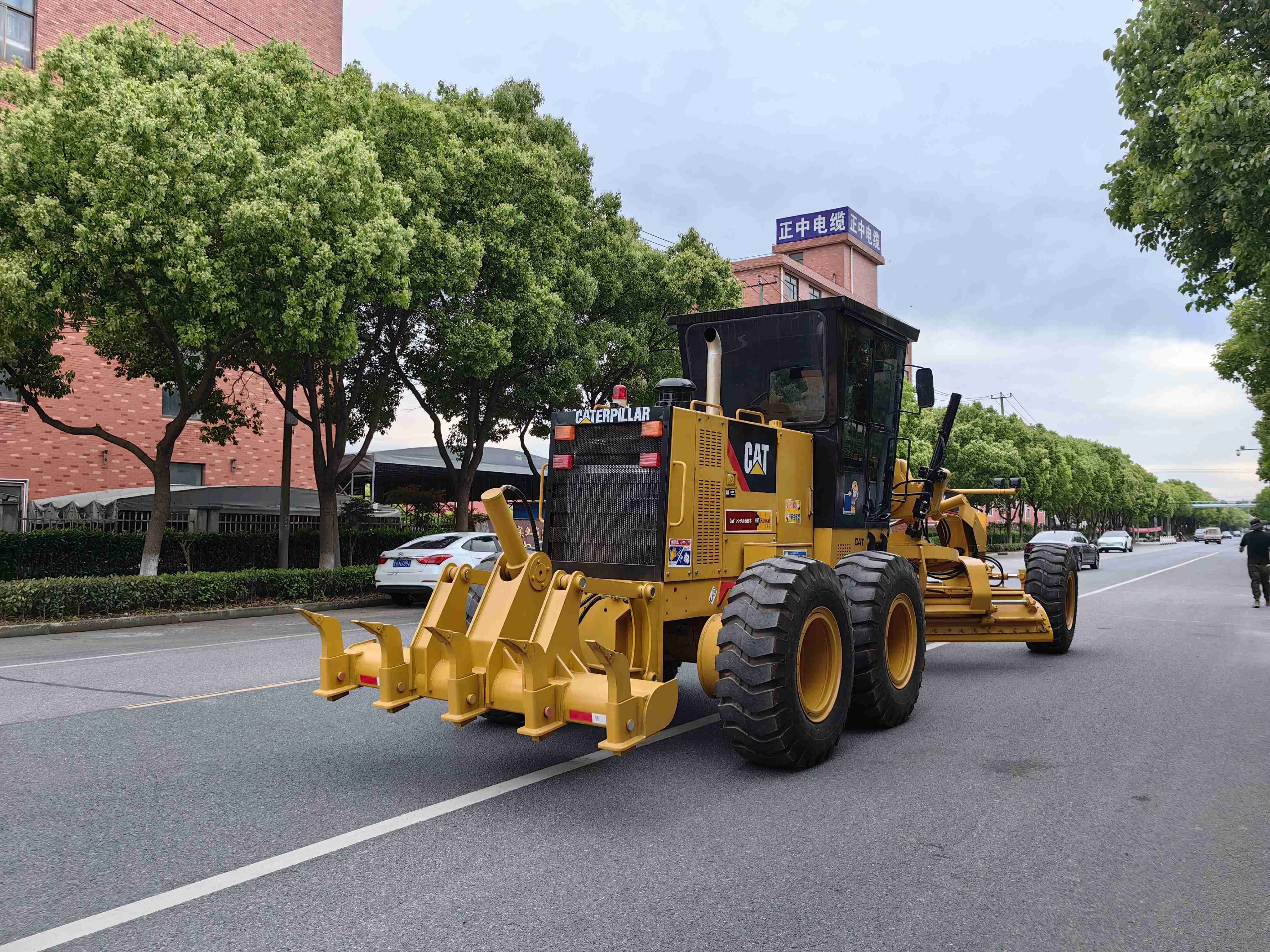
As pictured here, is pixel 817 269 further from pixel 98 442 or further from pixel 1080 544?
pixel 98 442

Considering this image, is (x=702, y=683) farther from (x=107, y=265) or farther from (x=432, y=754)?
(x=107, y=265)

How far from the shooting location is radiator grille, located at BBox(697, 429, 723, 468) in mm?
5938

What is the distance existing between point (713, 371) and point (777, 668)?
2593 millimetres

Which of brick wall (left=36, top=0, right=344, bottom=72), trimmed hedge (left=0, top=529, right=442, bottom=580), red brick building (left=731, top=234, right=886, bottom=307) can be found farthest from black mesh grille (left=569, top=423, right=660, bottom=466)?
red brick building (left=731, top=234, right=886, bottom=307)

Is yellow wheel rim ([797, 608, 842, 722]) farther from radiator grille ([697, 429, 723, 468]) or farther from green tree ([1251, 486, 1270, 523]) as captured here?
green tree ([1251, 486, 1270, 523])

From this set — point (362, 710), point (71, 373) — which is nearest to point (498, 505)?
point (362, 710)

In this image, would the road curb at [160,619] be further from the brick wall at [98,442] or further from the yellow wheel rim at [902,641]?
the yellow wheel rim at [902,641]

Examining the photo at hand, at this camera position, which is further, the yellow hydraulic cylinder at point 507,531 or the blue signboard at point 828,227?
the blue signboard at point 828,227

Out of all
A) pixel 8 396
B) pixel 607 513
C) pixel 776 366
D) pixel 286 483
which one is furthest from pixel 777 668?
pixel 8 396

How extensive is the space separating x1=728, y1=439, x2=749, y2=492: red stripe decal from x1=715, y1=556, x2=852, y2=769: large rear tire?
757 mm

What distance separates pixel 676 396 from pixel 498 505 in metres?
1.44

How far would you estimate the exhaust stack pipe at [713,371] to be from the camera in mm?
6647

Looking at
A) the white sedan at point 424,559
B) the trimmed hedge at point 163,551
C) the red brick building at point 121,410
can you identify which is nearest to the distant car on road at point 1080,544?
the white sedan at point 424,559

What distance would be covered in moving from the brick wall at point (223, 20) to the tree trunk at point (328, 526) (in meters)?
11.0
